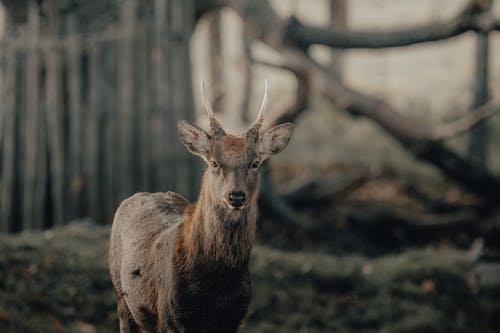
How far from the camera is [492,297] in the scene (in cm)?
889

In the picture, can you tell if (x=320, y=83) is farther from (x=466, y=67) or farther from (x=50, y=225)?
(x=466, y=67)

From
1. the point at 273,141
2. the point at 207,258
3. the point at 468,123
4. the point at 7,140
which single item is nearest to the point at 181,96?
the point at 7,140

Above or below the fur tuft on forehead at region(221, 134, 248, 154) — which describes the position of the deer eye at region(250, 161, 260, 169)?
below

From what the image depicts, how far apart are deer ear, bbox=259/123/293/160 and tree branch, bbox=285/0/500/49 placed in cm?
793

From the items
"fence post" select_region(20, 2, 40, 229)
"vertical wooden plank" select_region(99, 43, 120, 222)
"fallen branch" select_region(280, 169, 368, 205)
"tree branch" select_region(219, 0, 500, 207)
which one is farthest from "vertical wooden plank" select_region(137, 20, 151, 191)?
"fallen branch" select_region(280, 169, 368, 205)

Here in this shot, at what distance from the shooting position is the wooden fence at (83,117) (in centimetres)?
997

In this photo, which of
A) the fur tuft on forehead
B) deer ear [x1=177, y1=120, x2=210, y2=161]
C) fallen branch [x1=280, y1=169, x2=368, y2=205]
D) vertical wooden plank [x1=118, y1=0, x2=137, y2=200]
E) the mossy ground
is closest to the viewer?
deer ear [x1=177, y1=120, x2=210, y2=161]

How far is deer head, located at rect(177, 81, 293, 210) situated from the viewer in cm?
404

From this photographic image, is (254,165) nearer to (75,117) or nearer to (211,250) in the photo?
(211,250)

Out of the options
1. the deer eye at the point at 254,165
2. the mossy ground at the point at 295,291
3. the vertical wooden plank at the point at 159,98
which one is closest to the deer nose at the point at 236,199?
the deer eye at the point at 254,165

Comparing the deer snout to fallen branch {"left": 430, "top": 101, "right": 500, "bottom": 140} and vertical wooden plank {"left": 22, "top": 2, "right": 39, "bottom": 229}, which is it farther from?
fallen branch {"left": 430, "top": 101, "right": 500, "bottom": 140}

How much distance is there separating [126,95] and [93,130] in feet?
2.16

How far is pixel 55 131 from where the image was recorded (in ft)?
32.8

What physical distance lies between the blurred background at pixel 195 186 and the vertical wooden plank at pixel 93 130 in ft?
0.05
